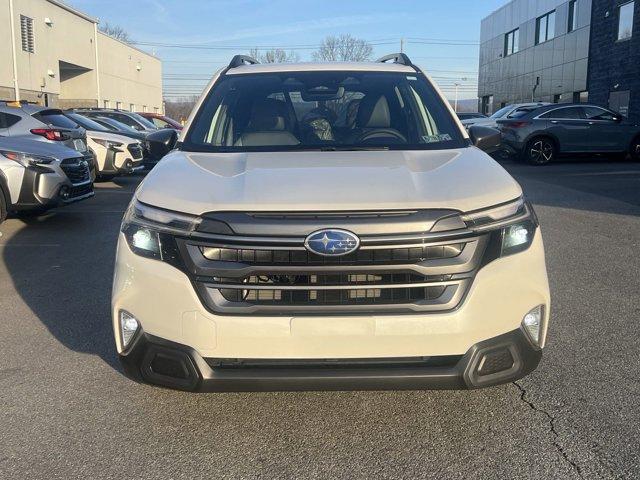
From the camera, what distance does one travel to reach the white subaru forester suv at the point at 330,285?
2.82 meters

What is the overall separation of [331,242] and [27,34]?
1532 inches

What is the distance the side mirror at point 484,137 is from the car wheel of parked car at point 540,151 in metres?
14.7

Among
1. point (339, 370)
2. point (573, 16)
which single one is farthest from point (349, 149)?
point (573, 16)

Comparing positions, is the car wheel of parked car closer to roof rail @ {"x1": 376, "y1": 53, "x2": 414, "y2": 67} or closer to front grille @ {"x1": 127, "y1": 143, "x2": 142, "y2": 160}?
front grille @ {"x1": 127, "y1": 143, "x2": 142, "y2": 160}

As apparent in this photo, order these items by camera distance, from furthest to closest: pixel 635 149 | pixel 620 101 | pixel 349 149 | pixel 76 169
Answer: pixel 620 101 → pixel 635 149 → pixel 76 169 → pixel 349 149

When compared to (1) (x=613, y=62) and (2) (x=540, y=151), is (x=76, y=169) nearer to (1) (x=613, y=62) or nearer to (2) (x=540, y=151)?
(2) (x=540, y=151)

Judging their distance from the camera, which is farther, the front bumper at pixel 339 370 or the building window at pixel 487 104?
the building window at pixel 487 104

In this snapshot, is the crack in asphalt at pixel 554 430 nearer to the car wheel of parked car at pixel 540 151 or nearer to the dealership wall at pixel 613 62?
the car wheel of parked car at pixel 540 151

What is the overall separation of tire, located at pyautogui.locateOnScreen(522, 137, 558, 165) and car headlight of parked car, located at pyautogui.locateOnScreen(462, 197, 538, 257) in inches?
638

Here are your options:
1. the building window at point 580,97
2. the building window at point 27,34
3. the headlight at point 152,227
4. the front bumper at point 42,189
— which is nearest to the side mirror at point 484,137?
the headlight at point 152,227

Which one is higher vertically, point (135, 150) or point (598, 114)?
point (598, 114)

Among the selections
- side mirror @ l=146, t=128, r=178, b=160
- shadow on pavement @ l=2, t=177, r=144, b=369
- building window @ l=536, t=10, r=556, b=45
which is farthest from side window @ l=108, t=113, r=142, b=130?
building window @ l=536, t=10, r=556, b=45

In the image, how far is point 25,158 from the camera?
8.62m

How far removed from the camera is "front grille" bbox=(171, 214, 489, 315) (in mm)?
2822
